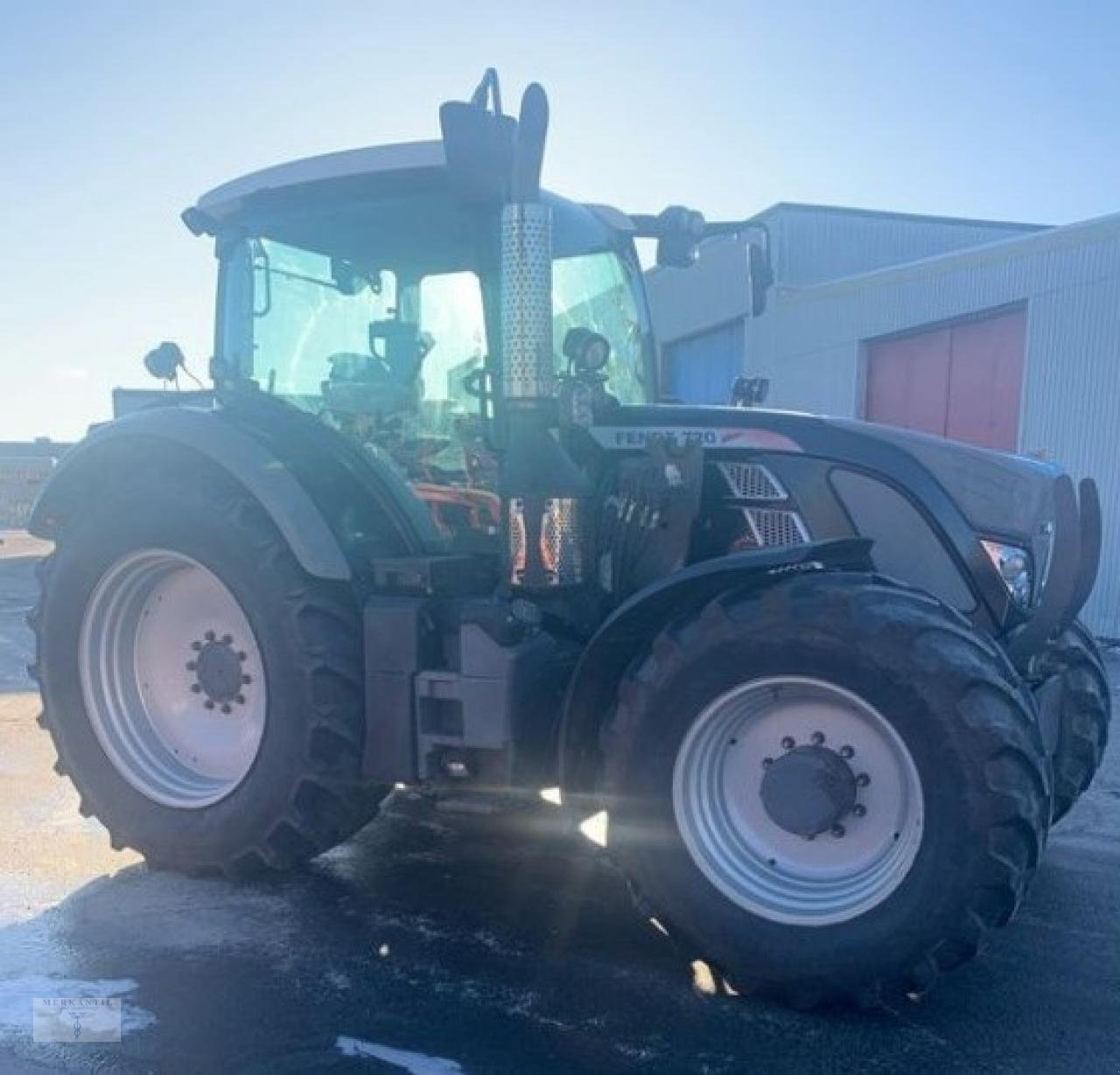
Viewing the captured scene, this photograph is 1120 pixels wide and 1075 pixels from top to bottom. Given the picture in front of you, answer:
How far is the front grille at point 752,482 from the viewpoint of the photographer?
11.9ft

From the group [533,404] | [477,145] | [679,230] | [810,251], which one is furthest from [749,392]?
[810,251]

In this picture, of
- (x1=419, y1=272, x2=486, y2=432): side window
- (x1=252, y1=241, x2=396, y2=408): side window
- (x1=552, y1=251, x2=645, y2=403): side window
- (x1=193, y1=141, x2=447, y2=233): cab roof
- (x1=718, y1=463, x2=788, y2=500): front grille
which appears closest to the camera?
(x1=718, y1=463, x2=788, y2=500): front grille

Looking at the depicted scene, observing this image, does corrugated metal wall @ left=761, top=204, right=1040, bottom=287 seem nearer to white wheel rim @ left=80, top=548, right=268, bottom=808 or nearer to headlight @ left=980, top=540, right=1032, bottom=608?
headlight @ left=980, top=540, right=1032, bottom=608

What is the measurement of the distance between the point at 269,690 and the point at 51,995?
1.12 meters

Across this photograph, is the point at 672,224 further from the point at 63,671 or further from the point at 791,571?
the point at 63,671

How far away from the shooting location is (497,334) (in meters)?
3.84

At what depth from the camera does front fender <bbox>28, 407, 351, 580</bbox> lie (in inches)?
143

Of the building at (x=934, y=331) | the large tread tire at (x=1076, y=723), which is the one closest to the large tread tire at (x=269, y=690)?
the large tread tire at (x=1076, y=723)

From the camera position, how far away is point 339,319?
4363 mm

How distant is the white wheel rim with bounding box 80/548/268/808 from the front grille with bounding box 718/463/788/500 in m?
1.86

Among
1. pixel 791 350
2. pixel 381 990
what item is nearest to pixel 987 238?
pixel 791 350

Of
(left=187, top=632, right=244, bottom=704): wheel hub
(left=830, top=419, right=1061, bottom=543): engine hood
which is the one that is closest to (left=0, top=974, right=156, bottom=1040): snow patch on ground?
(left=187, top=632, right=244, bottom=704): wheel hub

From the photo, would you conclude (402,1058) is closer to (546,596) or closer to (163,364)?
(546,596)

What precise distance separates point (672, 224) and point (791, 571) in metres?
2.20
